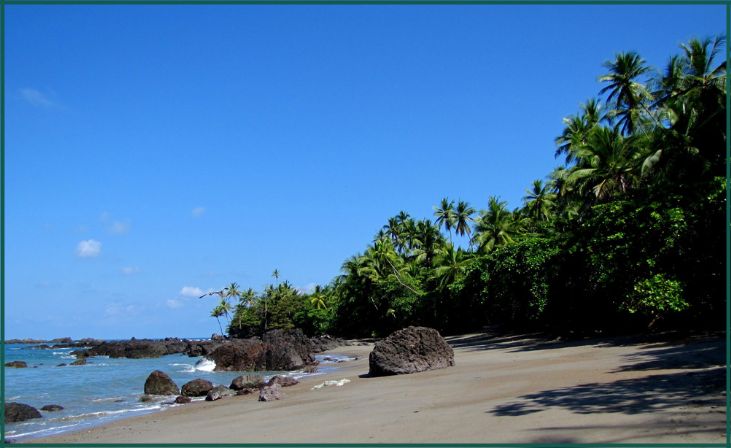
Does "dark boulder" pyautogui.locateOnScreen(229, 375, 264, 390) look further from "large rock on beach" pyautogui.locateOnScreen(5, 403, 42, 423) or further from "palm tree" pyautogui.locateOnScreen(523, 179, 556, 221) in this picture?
"palm tree" pyautogui.locateOnScreen(523, 179, 556, 221)

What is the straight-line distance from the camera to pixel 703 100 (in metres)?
20.0

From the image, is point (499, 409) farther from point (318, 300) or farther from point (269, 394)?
point (318, 300)

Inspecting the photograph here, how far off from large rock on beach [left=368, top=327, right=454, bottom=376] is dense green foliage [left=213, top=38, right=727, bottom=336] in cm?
636

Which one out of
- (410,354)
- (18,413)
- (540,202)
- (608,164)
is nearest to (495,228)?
(540,202)

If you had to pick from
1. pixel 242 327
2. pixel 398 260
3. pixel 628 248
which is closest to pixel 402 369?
pixel 628 248

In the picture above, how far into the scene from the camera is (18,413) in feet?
47.2

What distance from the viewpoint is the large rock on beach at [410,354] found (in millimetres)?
16641

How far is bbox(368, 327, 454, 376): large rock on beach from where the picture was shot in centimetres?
1664

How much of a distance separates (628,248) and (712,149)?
4387 mm

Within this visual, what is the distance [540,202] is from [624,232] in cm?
2998

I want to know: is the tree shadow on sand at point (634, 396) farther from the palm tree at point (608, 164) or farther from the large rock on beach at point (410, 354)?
the palm tree at point (608, 164)

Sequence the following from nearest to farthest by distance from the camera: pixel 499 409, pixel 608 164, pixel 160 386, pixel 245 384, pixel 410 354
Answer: pixel 499 409 < pixel 410 354 < pixel 245 384 < pixel 160 386 < pixel 608 164

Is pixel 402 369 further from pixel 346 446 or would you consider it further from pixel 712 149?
pixel 712 149

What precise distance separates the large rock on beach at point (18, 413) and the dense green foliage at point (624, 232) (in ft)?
56.7
